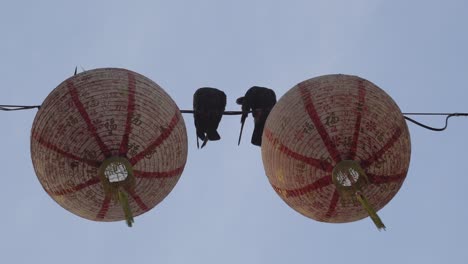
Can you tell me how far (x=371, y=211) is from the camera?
921cm

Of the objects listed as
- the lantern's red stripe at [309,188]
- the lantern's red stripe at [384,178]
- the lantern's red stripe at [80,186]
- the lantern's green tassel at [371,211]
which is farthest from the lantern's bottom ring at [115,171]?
the lantern's red stripe at [384,178]

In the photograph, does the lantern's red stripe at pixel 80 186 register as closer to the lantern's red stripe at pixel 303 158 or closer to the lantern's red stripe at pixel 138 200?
the lantern's red stripe at pixel 138 200

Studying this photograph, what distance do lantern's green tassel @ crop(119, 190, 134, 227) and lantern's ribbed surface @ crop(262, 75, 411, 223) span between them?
2.06 meters

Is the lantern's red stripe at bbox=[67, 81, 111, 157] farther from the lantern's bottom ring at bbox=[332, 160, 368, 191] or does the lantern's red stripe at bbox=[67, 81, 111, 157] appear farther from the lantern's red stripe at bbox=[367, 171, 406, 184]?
the lantern's red stripe at bbox=[367, 171, 406, 184]

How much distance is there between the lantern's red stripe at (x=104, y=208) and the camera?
977 cm

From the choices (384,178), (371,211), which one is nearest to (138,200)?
(371,211)

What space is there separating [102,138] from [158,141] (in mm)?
813

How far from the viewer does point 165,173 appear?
9.95 meters

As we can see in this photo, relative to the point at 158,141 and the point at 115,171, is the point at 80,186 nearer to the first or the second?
the point at 115,171

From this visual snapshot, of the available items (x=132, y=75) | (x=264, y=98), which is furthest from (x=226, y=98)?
(x=132, y=75)

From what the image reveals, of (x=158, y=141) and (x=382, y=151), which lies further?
(x=158, y=141)

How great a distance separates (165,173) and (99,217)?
117 cm

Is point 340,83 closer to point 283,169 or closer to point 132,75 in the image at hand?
point 283,169

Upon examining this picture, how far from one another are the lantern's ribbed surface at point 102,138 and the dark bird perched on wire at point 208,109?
160cm
